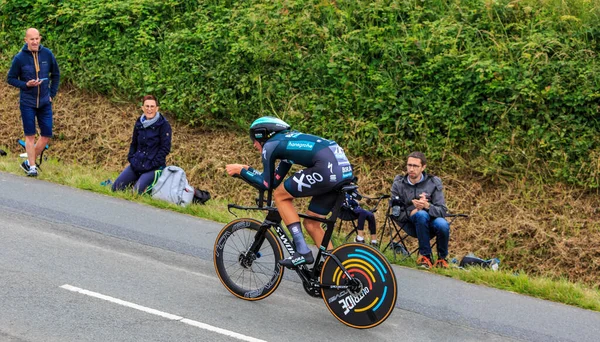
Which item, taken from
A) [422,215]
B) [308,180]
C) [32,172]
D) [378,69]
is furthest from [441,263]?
[32,172]

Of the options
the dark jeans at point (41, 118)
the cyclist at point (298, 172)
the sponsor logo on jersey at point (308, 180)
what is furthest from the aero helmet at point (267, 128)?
the dark jeans at point (41, 118)

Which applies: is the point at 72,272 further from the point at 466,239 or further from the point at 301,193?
the point at 466,239

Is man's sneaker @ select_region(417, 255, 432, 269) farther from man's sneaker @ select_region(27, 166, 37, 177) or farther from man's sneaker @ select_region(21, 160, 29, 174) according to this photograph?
man's sneaker @ select_region(21, 160, 29, 174)

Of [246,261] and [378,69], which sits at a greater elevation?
[378,69]

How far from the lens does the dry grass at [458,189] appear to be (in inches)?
420

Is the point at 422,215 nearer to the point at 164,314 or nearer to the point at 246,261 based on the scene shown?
the point at 246,261

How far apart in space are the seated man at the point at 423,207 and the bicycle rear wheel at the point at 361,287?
239 centimetres

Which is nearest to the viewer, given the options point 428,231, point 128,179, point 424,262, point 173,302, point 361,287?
point 361,287

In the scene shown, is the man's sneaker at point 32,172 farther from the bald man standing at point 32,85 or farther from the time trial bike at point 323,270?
the time trial bike at point 323,270

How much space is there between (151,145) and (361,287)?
5528 mm

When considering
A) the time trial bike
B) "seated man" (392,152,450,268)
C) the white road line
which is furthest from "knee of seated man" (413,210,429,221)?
the white road line

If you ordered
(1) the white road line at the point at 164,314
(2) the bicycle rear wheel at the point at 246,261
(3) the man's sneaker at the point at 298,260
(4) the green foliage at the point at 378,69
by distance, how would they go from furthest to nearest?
1. (4) the green foliage at the point at 378,69
2. (2) the bicycle rear wheel at the point at 246,261
3. (3) the man's sneaker at the point at 298,260
4. (1) the white road line at the point at 164,314

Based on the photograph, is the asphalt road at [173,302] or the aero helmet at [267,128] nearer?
the asphalt road at [173,302]

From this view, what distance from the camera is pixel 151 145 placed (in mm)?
11766
